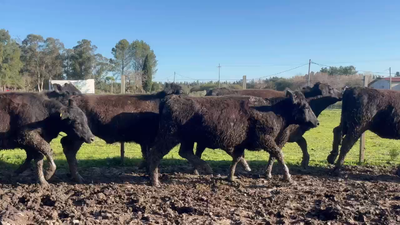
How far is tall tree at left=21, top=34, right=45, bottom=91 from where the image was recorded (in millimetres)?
47562

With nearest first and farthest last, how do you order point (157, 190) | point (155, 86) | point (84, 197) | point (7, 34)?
point (84, 197), point (157, 190), point (155, 86), point (7, 34)

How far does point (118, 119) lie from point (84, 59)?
42.0m

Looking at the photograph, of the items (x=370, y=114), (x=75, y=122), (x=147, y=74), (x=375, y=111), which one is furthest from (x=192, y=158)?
(x=147, y=74)

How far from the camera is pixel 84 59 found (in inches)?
1857

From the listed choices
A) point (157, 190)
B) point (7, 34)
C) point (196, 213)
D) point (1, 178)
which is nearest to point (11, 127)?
point (1, 178)

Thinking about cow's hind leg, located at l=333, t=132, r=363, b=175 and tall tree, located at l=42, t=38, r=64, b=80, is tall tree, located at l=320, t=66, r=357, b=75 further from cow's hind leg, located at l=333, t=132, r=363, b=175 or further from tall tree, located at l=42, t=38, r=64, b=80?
cow's hind leg, located at l=333, t=132, r=363, b=175

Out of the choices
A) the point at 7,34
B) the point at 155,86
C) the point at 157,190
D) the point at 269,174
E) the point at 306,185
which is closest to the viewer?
the point at 157,190

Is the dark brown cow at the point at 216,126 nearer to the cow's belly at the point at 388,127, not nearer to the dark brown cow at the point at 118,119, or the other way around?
the dark brown cow at the point at 118,119

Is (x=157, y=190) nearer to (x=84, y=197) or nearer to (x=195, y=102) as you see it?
(x=84, y=197)

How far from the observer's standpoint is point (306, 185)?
23.5ft

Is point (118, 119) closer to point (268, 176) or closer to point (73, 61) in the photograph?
point (268, 176)

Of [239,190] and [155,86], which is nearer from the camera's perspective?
[239,190]

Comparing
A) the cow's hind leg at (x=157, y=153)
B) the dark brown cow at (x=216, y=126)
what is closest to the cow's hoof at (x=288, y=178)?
the dark brown cow at (x=216, y=126)

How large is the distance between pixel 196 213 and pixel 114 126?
11.1 ft
